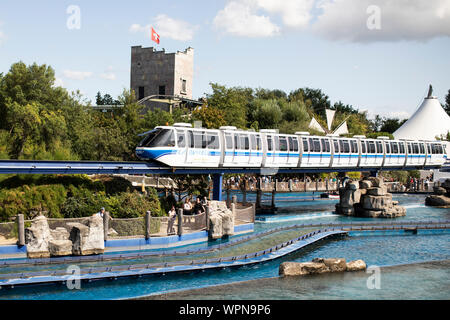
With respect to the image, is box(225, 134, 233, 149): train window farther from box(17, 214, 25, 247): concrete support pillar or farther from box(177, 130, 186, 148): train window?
box(17, 214, 25, 247): concrete support pillar

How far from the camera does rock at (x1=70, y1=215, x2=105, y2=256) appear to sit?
2253 cm

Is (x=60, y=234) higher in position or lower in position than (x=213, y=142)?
lower

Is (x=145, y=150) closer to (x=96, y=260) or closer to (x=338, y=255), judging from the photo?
(x=96, y=260)

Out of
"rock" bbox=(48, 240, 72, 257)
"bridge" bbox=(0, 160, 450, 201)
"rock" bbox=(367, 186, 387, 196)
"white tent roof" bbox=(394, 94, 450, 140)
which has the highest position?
"white tent roof" bbox=(394, 94, 450, 140)

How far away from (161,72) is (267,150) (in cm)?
4357

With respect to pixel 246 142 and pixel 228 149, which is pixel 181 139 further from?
pixel 246 142

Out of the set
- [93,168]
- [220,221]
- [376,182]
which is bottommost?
[220,221]

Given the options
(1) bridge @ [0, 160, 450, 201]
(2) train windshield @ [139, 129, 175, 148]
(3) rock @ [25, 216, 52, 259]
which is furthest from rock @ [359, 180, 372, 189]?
(3) rock @ [25, 216, 52, 259]

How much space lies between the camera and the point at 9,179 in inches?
971

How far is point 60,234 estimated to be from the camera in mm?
22703

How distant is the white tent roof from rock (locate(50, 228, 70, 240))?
71.8 meters

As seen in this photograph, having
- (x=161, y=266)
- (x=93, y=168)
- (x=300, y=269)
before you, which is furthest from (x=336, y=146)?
(x=161, y=266)

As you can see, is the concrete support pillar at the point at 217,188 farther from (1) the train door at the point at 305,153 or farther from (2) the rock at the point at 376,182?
(2) the rock at the point at 376,182
